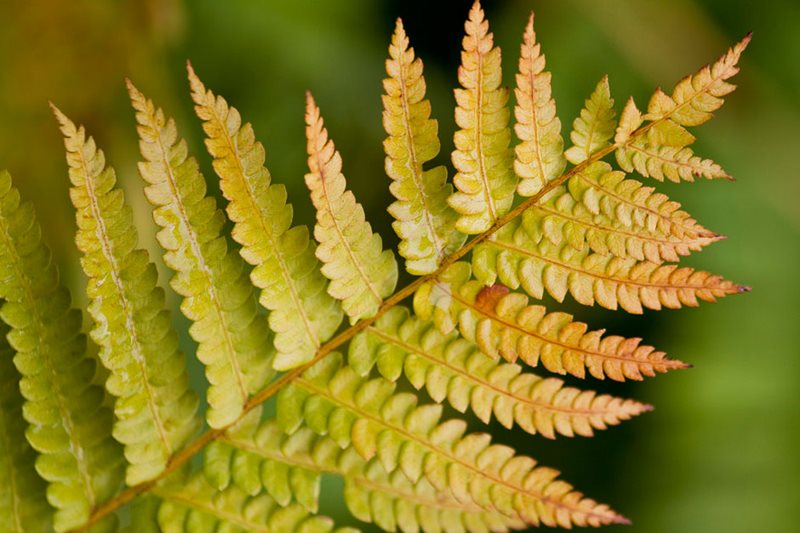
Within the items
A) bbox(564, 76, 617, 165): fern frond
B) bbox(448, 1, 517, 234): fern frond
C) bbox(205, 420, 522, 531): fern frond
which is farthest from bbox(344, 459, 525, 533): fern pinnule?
bbox(564, 76, 617, 165): fern frond

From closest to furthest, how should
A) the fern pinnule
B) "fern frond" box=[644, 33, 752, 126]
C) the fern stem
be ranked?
"fern frond" box=[644, 33, 752, 126], the fern stem, the fern pinnule

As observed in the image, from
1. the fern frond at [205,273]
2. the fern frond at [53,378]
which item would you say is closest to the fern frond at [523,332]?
the fern frond at [205,273]

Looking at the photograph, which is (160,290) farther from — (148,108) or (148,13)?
(148,13)

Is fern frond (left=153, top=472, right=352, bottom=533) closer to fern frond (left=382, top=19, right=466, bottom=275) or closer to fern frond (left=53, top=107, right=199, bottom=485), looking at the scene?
fern frond (left=53, top=107, right=199, bottom=485)

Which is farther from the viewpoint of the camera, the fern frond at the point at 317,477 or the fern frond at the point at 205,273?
the fern frond at the point at 317,477

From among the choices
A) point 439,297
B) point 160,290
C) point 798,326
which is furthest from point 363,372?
point 798,326

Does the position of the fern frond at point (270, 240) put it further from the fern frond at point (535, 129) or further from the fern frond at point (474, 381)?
the fern frond at point (535, 129)

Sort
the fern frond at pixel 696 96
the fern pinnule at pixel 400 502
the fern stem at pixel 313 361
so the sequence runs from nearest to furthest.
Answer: the fern frond at pixel 696 96, the fern stem at pixel 313 361, the fern pinnule at pixel 400 502
